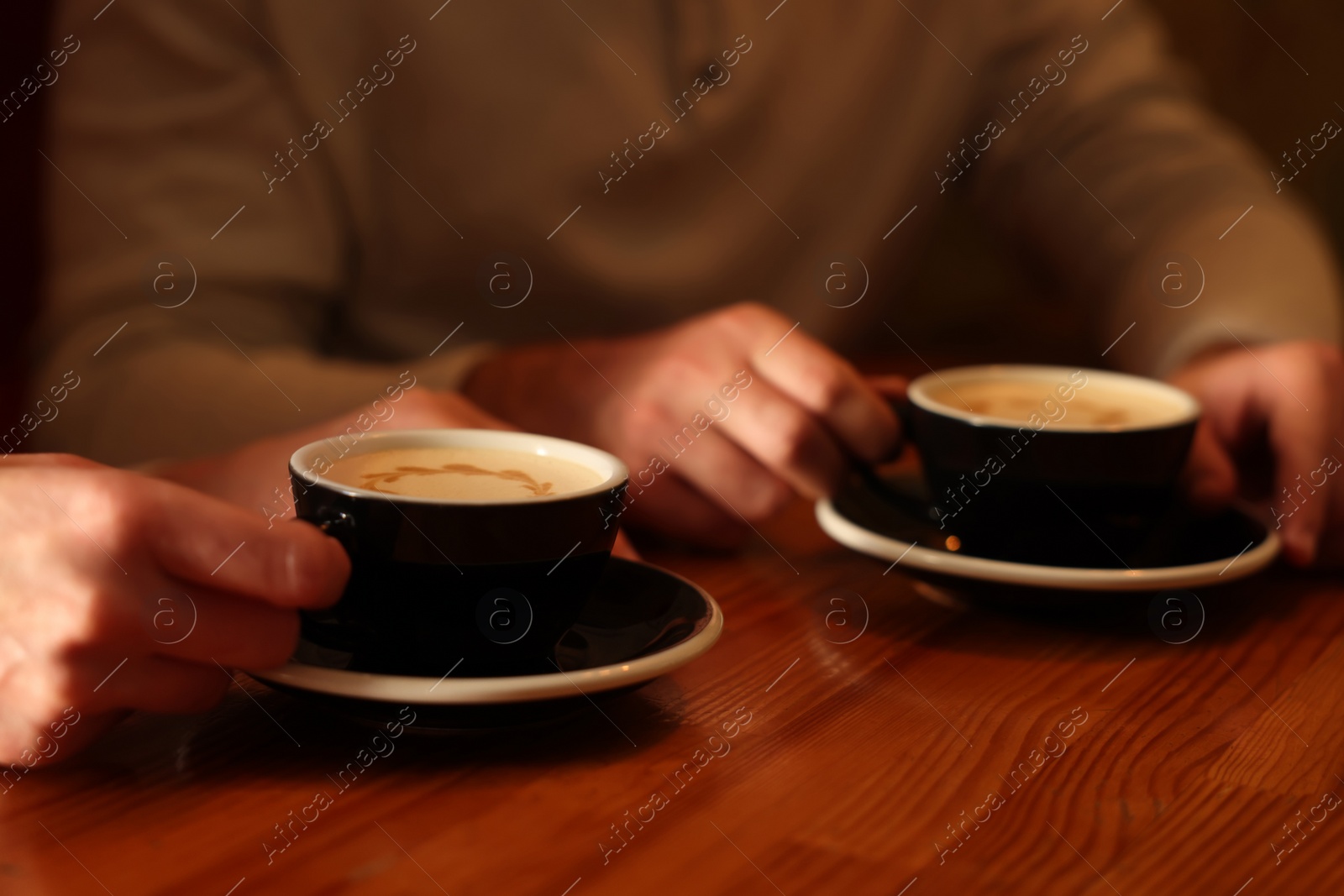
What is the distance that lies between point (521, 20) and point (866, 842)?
1038mm

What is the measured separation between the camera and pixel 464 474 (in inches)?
21.6

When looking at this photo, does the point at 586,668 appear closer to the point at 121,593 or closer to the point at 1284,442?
the point at 121,593

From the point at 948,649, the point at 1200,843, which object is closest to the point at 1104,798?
the point at 1200,843

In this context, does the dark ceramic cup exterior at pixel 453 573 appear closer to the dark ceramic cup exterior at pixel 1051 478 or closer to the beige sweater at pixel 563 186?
the dark ceramic cup exterior at pixel 1051 478

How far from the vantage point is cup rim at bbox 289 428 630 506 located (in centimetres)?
48

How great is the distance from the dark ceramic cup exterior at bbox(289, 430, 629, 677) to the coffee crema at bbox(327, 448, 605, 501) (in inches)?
0.7

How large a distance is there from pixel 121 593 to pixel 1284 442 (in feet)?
2.50

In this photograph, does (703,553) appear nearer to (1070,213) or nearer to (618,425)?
(618,425)

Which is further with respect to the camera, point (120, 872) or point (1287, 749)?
point (1287, 749)

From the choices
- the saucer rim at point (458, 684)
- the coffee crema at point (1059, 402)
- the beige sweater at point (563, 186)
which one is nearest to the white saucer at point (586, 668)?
the saucer rim at point (458, 684)

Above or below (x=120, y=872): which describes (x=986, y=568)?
below

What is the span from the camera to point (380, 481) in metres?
0.52

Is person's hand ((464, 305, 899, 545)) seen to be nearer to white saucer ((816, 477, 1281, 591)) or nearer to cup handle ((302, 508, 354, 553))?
white saucer ((816, 477, 1281, 591))

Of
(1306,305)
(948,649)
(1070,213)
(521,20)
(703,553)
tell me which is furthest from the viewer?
(1070,213)
